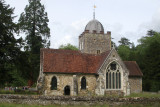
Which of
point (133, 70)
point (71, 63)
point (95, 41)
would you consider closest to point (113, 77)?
point (71, 63)

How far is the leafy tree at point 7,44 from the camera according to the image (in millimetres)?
26391

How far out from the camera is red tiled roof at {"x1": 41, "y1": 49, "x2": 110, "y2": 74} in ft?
107

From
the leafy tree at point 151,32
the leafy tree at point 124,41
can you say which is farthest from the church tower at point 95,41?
the leafy tree at point 124,41

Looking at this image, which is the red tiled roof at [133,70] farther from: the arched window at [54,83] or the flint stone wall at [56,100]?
the flint stone wall at [56,100]

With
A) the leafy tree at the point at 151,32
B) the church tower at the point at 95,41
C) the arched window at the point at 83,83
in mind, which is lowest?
the arched window at the point at 83,83

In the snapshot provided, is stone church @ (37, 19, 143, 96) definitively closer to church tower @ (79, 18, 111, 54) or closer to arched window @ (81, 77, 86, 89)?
arched window @ (81, 77, 86, 89)

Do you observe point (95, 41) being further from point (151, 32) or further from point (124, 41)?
point (124, 41)

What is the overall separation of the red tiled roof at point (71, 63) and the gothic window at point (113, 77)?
5.75 ft

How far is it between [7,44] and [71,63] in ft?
34.4

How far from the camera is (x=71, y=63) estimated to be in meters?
34.2

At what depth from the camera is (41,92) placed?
30.6 m

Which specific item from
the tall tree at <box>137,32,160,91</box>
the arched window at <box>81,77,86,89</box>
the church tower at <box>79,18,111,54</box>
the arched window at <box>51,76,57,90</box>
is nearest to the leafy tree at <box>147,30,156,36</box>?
the tall tree at <box>137,32,160,91</box>

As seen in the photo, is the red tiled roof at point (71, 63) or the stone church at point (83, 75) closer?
the stone church at point (83, 75)

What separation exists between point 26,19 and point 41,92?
19823mm
